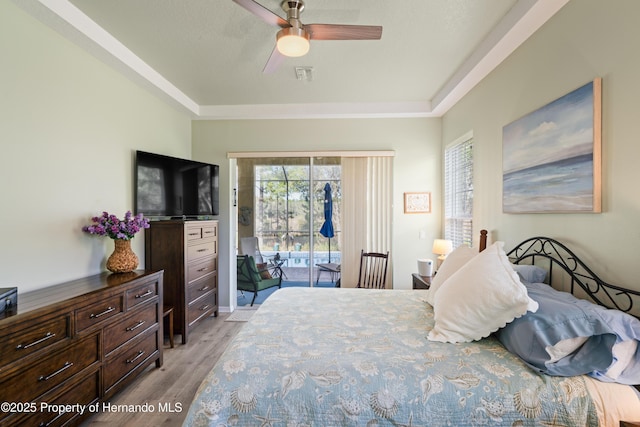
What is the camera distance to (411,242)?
3904mm

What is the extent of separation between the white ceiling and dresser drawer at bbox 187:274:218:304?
2.18 meters

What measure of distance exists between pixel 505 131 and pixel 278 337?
2.37 meters

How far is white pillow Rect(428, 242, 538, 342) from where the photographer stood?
1.35 m

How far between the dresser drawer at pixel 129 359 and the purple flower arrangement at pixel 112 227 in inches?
34.4

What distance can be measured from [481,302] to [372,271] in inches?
99.5

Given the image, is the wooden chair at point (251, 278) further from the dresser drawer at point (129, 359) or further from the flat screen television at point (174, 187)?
the dresser drawer at point (129, 359)

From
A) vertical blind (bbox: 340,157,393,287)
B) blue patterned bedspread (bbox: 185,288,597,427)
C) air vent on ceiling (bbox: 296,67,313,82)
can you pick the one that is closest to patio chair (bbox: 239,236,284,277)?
vertical blind (bbox: 340,157,393,287)

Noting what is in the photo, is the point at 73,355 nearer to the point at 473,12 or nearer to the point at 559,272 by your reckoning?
the point at 559,272

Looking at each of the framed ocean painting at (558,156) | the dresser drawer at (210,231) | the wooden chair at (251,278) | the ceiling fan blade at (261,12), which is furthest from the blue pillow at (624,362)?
the wooden chair at (251,278)

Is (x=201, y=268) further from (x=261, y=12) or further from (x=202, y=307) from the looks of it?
(x=261, y=12)

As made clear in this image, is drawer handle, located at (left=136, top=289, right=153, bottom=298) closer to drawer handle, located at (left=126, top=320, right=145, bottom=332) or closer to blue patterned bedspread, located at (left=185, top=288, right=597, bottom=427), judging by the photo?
drawer handle, located at (left=126, top=320, right=145, bottom=332)

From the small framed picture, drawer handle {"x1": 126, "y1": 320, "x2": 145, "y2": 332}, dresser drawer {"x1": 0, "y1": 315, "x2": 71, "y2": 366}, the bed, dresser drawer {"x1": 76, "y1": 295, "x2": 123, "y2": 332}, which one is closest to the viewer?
the bed

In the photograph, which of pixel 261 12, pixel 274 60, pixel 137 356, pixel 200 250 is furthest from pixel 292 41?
pixel 137 356

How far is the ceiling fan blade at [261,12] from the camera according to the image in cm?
157
